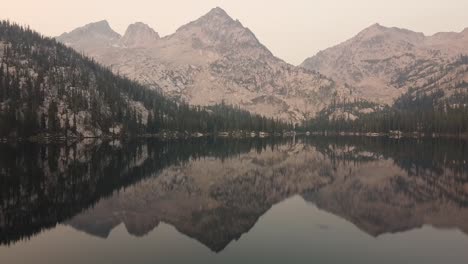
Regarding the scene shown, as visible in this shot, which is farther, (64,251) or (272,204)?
(272,204)

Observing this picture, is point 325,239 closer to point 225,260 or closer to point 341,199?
point 225,260

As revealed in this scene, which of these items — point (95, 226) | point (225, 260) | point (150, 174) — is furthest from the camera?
point (150, 174)

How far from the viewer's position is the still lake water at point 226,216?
116 feet

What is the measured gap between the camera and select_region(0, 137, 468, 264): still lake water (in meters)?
35.4

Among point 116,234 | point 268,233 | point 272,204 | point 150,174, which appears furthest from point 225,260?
point 150,174

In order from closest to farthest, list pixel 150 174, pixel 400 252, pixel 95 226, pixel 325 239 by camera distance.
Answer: pixel 400 252 < pixel 325 239 < pixel 95 226 < pixel 150 174

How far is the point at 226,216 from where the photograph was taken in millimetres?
50844

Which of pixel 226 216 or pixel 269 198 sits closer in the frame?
pixel 226 216

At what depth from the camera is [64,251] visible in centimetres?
3503

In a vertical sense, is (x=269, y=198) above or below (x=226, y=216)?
below

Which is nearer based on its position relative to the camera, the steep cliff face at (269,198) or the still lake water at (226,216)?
the still lake water at (226,216)

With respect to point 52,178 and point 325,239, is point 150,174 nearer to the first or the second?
point 52,178

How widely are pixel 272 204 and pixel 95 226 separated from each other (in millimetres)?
26543

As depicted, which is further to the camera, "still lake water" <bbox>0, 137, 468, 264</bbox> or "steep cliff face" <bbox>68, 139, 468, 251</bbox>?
"steep cliff face" <bbox>68, 139, 468, 251</bbox>
